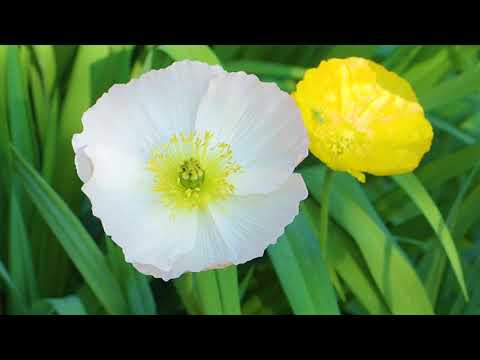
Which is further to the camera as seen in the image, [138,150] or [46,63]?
[46,63]

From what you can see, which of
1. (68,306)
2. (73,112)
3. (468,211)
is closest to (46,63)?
(73,112)

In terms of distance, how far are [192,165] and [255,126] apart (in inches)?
2.5

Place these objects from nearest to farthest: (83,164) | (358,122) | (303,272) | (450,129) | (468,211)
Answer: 1. (83,164)
2. (358,122)
3. (303,272)
4. (468,211)
5. (450,129)

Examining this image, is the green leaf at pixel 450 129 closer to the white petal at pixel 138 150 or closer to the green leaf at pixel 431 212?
the green leaf at pixel 431 212

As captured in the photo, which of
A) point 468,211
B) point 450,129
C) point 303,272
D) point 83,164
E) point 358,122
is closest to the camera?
point 83,164

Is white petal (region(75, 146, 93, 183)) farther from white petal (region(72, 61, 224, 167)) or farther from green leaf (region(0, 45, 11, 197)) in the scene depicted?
green leaf (region(0, 45, 11, 197))

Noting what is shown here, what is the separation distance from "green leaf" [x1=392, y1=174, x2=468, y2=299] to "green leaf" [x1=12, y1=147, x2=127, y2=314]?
0.32m

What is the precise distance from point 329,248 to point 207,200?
30 cm

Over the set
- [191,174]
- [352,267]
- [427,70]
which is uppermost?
[191,174]

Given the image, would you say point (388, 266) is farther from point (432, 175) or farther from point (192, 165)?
point (192, 165)

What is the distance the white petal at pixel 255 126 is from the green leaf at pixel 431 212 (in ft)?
0.92

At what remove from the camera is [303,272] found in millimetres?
789
